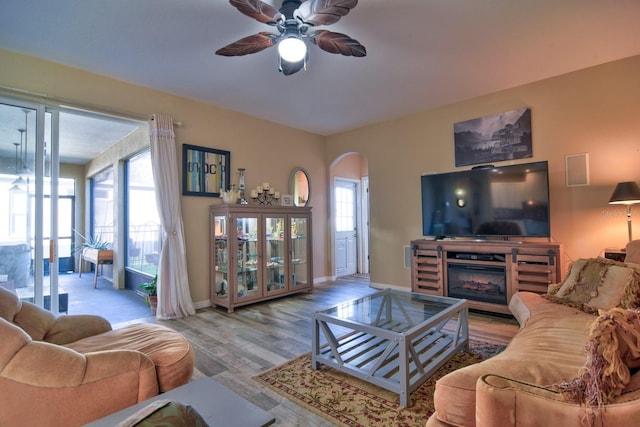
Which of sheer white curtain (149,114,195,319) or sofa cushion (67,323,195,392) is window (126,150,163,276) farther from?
sofa cushion (67,323,195,392)

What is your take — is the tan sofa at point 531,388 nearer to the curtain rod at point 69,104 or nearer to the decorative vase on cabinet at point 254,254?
the decorative vase on cabinet at point 254,254

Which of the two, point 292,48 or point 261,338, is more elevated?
point 292,48

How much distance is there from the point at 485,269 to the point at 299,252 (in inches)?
98.5

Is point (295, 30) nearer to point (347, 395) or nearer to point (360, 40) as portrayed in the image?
point (360, 40)

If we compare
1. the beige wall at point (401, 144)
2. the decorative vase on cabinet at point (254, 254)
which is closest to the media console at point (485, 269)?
the beige wall at point (401, 144)

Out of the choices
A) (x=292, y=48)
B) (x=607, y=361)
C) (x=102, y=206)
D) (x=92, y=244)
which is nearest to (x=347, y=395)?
(x=607, y=361)

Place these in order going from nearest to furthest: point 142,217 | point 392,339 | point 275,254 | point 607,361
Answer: point 607,361 < point 392,339 < point 275,254 < point 142,217

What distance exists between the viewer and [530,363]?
4.39ft

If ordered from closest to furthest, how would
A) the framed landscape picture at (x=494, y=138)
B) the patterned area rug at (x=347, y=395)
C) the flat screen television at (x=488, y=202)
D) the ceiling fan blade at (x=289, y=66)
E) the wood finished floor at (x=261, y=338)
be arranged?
the patterned area rug at (x=347, y=395) < the wood finished floor at (x=261, y=338) < the ceiling fan blade at (x=289, y=66) < the flat screen television at (x=488, y=202) < the framed landscape picture at (x=494, y=138)

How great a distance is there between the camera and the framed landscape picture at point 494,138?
371 centimetres

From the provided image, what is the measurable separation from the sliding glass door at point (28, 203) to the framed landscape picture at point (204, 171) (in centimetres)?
129

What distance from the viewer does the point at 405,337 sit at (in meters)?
1.87

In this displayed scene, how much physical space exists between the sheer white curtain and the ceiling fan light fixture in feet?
6.84

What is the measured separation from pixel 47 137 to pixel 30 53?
75 cm
